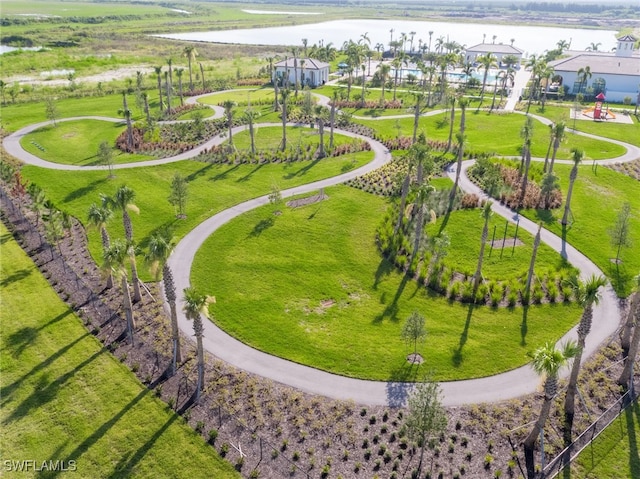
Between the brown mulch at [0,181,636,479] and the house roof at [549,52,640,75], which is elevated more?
the house roof at [549,52,640,75]

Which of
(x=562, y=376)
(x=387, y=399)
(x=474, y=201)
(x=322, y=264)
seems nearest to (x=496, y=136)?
(x=474, y=201)

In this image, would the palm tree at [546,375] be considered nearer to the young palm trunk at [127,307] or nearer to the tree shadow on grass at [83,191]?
the young palm trunk at [127,307]

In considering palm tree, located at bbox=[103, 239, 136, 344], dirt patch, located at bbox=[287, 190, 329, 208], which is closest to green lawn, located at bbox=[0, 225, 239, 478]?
palm tree, located at bbox=[103, 239, 136, 344]

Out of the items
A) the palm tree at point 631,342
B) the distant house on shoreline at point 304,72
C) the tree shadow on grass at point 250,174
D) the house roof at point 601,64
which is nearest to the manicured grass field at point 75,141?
the tree shadow on grass at point 250,174

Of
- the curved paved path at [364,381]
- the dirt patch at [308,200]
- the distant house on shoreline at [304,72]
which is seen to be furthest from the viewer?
the distant house on shoreline at [304,72]

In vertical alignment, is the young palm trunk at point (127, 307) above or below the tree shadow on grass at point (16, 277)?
above

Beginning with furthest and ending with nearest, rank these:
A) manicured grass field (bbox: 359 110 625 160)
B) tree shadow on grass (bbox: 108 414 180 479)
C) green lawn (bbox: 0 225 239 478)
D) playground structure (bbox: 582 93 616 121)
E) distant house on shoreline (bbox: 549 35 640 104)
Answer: distant house on shoreline (bbox: 549 35 640 104) < playground structure (bbox: 582 93 616 121) < manicured grass field (bbox: 359 110 625 160) < green lawn (bbox: 0 225 239 478) < tree shadow on grass (bbox: 108 414 180 479)

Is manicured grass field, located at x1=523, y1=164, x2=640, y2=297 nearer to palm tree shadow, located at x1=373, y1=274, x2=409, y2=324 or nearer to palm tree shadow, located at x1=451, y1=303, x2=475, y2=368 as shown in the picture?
palm tree shadow, located at x1=451, y1=303, x2=475, y2=368

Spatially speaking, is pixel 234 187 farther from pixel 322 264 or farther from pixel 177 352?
pixel 177 352

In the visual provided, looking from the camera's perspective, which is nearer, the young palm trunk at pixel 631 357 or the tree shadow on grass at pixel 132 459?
the tree shadow on grass at pixel 132 459
